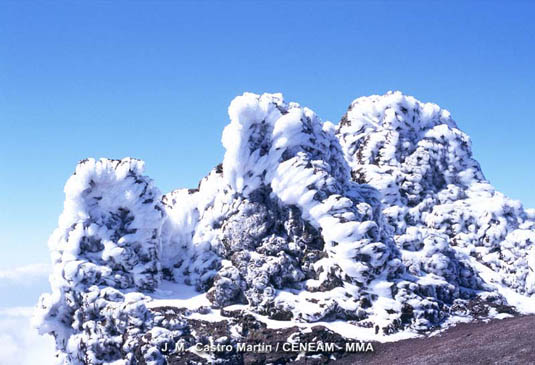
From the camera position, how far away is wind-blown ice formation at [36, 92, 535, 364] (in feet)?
225

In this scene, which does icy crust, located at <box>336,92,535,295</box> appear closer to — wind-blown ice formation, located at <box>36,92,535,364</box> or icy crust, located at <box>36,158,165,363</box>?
wind-blown ice formation, located at <box>36,92,535,364</box>

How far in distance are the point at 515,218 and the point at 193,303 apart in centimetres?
5431

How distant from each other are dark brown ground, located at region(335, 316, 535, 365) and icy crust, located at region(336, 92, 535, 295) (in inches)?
608

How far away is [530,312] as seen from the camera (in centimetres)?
7606

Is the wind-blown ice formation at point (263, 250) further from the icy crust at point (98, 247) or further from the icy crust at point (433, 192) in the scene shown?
the icy crust at point (433, 192)

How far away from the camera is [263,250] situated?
2992 inches

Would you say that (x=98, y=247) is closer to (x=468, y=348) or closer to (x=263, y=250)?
(x=263, y=250)

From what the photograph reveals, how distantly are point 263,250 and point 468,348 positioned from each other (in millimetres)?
28557

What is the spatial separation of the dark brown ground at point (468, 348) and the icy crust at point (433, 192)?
50.7ft

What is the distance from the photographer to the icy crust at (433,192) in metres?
85.2

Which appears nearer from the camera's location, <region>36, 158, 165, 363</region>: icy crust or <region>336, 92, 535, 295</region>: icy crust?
<region>36, 158, 165, 363</region>: icy crust

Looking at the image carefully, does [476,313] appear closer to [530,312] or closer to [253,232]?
[530,312]

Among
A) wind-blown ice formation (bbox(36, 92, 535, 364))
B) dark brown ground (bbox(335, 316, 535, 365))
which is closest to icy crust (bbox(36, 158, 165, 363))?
wind-blown ice formation (bbox(36, 92, 535, 364))

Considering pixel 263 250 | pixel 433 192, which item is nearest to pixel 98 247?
pixel 263 250
